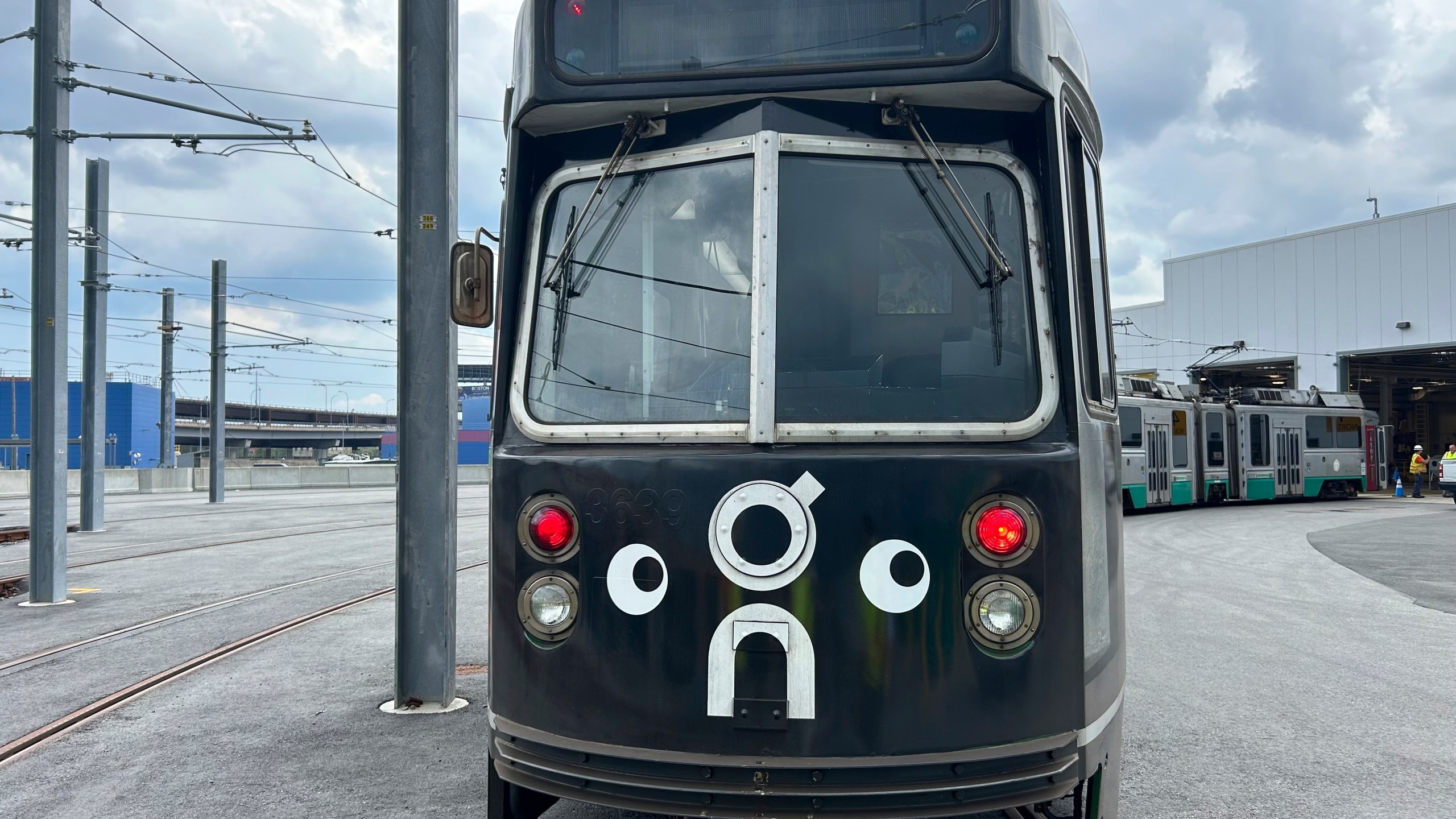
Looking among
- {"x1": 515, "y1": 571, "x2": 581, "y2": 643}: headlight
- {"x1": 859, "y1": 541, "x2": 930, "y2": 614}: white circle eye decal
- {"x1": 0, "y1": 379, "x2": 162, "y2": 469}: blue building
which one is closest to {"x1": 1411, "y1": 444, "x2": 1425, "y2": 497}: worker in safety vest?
{"x1": 859, "y1": 541, "x2": 930, "y2": 614}: white circle eye decal

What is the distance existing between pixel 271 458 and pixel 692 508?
12104 cm

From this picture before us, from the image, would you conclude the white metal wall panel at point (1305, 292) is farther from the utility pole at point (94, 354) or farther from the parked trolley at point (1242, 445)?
the utility pole at point (94, 354)

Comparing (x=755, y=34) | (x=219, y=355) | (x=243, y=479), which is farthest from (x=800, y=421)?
(x=243, y=479)

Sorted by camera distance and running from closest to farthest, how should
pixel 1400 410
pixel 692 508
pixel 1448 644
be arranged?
pixel 692 508 → pixel 1448 644 → pixel 1400 410

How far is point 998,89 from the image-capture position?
3182 millimetres

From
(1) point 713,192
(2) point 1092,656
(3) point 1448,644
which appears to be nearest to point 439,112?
(1) point 713,192

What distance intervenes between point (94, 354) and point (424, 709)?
609 inches

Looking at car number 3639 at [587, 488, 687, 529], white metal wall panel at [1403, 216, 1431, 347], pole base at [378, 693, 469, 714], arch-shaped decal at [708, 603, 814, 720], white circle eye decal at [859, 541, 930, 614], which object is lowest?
pole base at [378, 693, 469, 714]

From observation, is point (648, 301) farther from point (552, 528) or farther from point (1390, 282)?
point (1390, 282)

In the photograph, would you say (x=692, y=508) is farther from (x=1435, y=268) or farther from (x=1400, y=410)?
(x=1400, y=410)

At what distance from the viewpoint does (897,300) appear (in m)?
3.19

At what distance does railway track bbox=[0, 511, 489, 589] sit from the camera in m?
11.5

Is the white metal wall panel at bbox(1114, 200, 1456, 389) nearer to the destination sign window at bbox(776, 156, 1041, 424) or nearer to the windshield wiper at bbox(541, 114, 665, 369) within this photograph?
the destination sign window at bbox(776, 156, 1041, 424)

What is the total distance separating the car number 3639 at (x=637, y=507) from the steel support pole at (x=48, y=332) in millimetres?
8904
